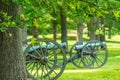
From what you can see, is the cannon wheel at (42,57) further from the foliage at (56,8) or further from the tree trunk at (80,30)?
the tree trunk at (80,30)

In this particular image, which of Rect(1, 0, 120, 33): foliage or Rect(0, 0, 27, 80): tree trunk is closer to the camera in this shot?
Rect(1, 0, 120, 33): foliage

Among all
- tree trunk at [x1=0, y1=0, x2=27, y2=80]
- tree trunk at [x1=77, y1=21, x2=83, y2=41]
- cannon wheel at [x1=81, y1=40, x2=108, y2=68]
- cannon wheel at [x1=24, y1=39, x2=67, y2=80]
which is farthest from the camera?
tree trunk at [x1=77, y1=21, x2=83, y2=41]

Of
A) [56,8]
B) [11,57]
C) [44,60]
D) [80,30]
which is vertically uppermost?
[80,30]

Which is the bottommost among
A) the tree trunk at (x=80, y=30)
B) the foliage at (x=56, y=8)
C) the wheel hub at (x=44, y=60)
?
the wheel hub at (x=44, y=60)

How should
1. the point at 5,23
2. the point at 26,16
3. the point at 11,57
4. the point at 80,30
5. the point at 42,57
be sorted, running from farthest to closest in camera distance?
the point at 80,30, the point at 42,57, the point at 11,57, the point at 26,16, the point at 5,23

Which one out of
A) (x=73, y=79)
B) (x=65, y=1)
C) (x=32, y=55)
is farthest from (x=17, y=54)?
(x=73, y=79)

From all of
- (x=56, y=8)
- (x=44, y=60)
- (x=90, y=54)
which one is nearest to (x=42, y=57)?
(x=44, y=60)

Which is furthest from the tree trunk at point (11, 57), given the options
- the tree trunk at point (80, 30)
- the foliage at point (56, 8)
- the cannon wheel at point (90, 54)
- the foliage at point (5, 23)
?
the tree trunk at point (80, 30)

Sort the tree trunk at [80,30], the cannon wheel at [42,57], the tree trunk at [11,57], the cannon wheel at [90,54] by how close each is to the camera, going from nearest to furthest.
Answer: the tree trunk at [11,57]
the cannon wheel at [42,57]
the cannon wheel at [90,54]
the tree trunk at [80,30]

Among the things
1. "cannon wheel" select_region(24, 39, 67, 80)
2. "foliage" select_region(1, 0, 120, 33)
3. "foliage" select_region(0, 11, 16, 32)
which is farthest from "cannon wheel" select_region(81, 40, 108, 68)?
"foliage" select_region(0, 11, 16, 32)

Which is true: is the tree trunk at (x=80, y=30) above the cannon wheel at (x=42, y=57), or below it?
above

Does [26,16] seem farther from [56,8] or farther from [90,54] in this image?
[90,54]

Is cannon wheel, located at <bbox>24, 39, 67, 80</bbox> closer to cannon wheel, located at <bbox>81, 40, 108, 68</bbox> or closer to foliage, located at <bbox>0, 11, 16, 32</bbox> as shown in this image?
cannon wheel, located at <bbox>81, 40, 108, 68</bbox>

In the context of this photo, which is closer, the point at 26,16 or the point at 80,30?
the point at 26,16
